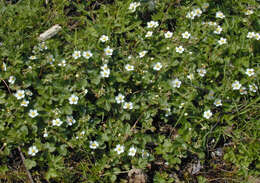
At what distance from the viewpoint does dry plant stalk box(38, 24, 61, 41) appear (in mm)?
3763

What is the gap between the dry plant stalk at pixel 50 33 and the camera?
376cm

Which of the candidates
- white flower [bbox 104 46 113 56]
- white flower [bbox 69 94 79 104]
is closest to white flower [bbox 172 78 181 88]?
white flower [bbox 104 46 113 56]

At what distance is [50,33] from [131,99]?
53.5 inches

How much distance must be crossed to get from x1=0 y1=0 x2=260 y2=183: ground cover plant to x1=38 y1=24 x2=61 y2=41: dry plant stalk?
0.27 ft

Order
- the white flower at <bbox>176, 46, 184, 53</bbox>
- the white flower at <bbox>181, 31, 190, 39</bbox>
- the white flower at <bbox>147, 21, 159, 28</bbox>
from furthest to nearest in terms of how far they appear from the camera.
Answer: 1. the white flower at <bbox>147, 21, 159, 28</bbox>
2. the white flower at <bbox>181, 31, 190, 39</bbox>
3. the white flower at <bbox>176, 46, 184, 53</bbox>

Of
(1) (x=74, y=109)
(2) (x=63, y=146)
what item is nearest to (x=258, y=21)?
(1) (x=74, y=109)

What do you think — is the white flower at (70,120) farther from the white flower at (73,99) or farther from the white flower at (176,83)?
the white flower at (176,83)

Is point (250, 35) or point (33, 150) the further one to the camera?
point (250, 35)

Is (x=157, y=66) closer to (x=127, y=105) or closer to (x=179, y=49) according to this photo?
(x=179, y=49)

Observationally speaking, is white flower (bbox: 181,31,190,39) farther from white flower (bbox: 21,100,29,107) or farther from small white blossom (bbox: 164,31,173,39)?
white flower (bbox: 21,100,29,107)

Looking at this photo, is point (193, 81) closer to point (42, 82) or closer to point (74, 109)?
point (74, 109)

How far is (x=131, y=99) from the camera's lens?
3.30 meters

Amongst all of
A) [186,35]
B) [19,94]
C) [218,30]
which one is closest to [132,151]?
[19,94]

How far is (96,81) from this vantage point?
319 centimetres
